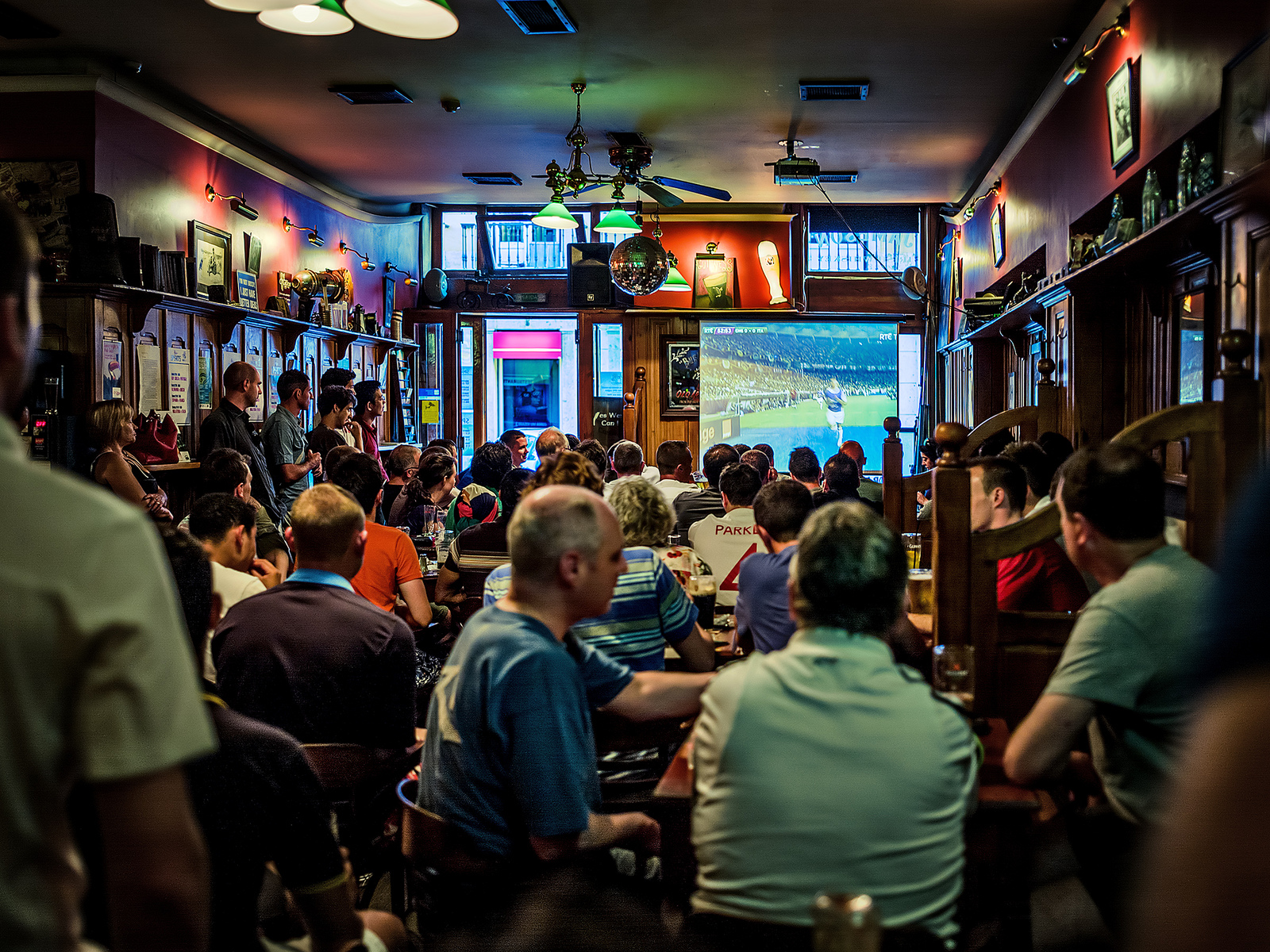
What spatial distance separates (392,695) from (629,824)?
2.70ft

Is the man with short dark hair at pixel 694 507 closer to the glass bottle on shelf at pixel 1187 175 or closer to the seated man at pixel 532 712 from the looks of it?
the glass bottle on shelf at pixel 1187 175

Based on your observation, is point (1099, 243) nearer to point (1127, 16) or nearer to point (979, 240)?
point (1127, 16)

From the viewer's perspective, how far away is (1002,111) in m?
7.28

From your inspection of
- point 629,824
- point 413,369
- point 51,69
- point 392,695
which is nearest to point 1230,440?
point 629,824

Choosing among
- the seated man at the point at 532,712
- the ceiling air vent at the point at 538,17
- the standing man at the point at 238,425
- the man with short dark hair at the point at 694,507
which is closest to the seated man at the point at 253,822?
the seated man at the point at 532,712

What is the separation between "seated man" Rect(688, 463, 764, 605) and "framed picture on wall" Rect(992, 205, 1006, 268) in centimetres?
477

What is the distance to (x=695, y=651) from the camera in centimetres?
285

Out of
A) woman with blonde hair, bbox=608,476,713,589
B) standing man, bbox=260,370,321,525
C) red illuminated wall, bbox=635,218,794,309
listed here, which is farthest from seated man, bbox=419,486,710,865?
red illuminated wall, bbox=635,218,794,309

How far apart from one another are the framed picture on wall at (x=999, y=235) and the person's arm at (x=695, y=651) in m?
6.21

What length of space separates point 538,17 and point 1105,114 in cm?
301

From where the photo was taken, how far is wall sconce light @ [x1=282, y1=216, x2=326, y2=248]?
29.0ft

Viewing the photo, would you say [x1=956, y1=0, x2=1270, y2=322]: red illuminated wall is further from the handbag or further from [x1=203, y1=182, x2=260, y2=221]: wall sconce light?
[x1=203, y1=182, x2=260, y2=221]: wall sconce light

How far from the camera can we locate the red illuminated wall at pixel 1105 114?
3.77 m

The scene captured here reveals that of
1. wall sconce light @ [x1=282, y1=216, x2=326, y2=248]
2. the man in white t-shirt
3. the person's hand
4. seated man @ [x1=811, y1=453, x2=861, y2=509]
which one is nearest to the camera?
the man in white t-shirt
